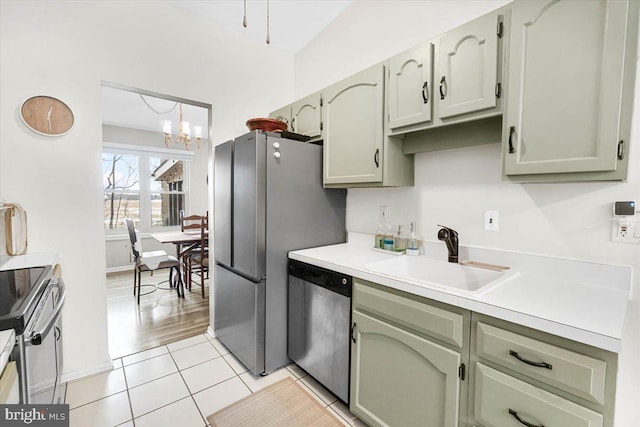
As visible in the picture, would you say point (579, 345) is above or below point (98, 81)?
below

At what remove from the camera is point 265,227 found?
1910 millimetres

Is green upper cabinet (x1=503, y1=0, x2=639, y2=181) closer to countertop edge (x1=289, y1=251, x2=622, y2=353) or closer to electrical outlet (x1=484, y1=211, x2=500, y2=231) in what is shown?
electrical outlet (x1=484, y1=211, x2=500, y2=231)

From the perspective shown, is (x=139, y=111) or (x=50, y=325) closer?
(x=50, y=325)

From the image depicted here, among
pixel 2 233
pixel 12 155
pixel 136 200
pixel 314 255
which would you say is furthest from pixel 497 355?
pixel 136 200

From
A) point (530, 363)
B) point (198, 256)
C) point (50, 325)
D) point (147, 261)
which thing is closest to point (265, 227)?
point (50, 325)

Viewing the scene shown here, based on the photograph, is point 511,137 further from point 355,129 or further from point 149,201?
point 149,201

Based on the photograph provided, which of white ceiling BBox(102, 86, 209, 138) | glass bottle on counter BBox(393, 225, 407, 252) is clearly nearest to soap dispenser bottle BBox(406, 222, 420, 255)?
glass bottle on counter BBox(393, 225, 407, 252)

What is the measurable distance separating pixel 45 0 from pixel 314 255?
7.77ft

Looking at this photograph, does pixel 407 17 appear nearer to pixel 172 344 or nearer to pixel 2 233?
pixel 2 233

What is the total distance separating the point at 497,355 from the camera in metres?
1.01

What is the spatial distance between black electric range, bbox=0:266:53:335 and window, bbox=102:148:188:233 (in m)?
3.87

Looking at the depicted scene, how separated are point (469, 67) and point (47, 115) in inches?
99.4

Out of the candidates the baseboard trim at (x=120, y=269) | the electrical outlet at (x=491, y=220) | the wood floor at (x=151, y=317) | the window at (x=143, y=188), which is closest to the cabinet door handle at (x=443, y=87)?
the electrical outlet at (x=491, y=220)

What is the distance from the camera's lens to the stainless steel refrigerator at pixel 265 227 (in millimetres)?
1909
